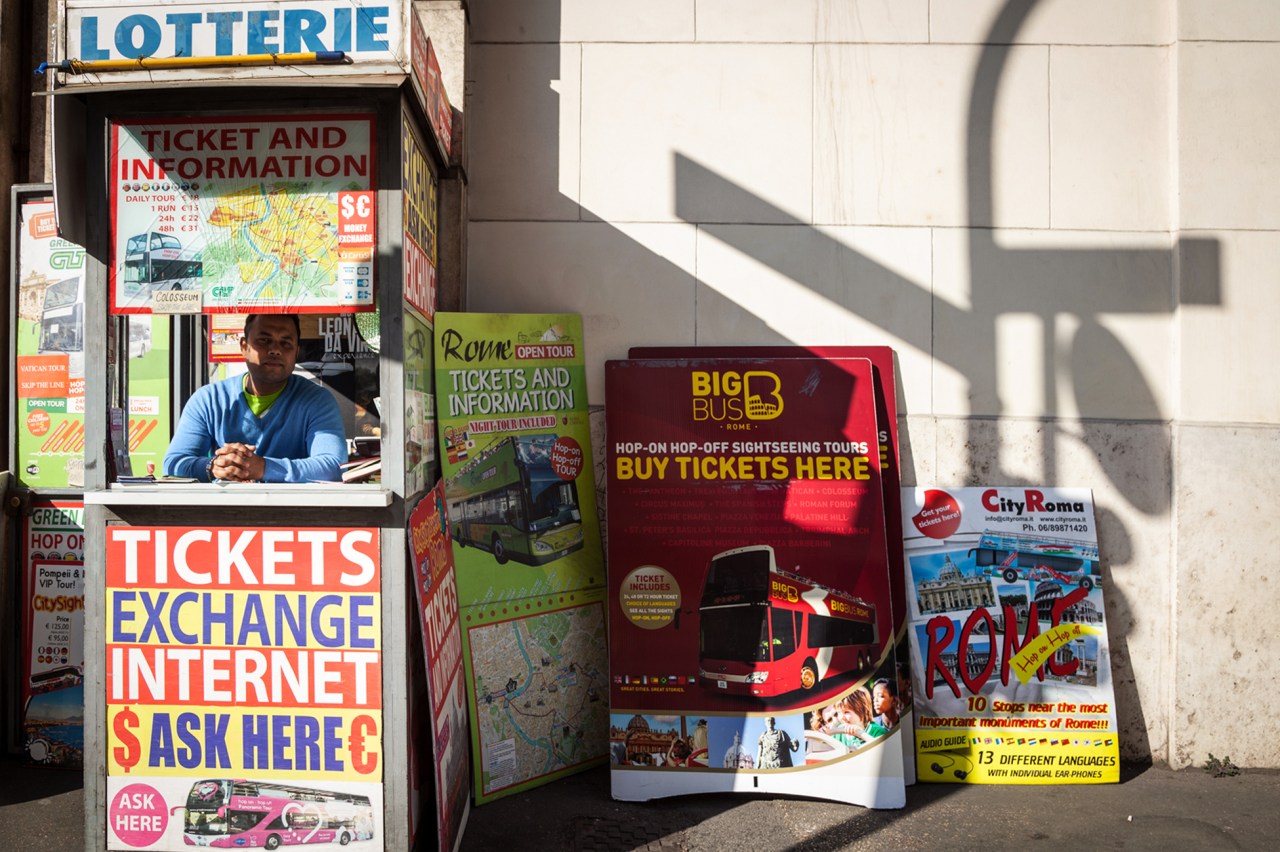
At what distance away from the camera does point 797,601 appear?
363 cm

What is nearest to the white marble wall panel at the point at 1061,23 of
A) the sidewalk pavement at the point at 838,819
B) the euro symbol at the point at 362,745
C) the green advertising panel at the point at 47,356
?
the sidewalk pavement at the point at 838,819

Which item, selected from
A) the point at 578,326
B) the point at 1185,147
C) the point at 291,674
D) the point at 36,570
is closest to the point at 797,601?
the point at 578,326

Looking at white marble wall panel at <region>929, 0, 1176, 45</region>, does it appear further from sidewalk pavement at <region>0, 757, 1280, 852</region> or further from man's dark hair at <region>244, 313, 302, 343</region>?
sidewalk pavement at <region>0, 757, 1280, 852</region>

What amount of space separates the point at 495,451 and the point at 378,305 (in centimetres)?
99

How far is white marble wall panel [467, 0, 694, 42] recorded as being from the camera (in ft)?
13.2

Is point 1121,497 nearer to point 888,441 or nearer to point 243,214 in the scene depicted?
point 888,441

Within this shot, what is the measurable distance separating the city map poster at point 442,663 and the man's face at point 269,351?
0.69m

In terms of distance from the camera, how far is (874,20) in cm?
403

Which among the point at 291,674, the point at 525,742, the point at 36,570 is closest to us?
the point at 291,674

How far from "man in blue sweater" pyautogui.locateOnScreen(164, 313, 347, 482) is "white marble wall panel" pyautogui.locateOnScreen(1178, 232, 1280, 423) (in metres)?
3.88

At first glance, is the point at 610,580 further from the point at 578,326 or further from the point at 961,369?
the point at 961,369

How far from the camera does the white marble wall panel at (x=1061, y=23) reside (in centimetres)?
401

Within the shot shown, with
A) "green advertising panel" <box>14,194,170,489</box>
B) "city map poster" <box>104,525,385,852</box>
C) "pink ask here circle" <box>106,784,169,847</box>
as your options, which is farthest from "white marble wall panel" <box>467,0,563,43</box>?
"pink ask here circle" <box>106,784,169,847</box>

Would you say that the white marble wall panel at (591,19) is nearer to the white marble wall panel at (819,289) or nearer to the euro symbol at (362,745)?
the white marble wall panel at (819,289)
